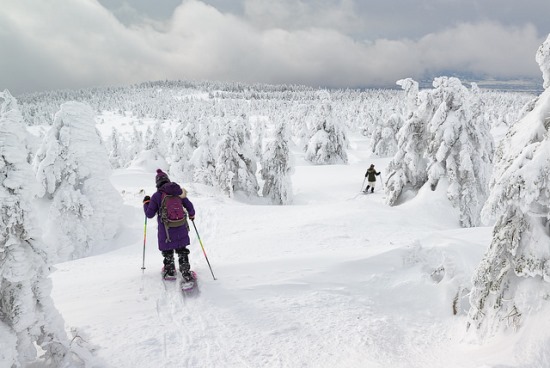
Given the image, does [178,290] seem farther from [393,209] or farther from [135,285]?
[393,209]

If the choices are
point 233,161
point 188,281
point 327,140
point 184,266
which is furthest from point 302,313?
point 327,140

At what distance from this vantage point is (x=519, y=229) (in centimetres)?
386

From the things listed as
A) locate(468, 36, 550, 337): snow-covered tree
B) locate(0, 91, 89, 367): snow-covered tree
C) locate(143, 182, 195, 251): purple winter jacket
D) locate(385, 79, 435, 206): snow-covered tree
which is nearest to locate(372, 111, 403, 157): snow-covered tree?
locate(385, 79, 435, 206): snow-covered tree

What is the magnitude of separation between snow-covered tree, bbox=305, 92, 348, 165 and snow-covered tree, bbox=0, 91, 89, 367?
36817 mm

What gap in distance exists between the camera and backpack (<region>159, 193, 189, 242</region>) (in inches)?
258

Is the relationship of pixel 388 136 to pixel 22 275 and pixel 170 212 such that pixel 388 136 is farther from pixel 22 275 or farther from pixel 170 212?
pixel 22 275

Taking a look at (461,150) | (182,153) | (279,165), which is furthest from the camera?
(182,153)

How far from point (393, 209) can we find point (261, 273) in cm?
832

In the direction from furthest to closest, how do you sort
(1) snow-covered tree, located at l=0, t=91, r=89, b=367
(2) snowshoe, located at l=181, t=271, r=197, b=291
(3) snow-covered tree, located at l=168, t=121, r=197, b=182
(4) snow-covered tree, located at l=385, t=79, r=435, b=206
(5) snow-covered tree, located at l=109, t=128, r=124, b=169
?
(5) snow-covered tree, located at l=109, t=128, r=124, b=169, (3) snow-covered tree, located at l=168, t=121, r=197, b=182, (4) snow-covered tree, located at l=385, t=79, r=435, b=206, (2) snowshoe, located at l=181, t=271, r=197, b=291, (1) snow-covered tree, located at l=0, t=91, r=89, b=367

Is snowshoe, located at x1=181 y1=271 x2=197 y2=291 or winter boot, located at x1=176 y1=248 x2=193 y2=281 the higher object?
winter boot, located at x1=176 y1=248 x2=193 y2=281

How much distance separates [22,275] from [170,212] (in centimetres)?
289

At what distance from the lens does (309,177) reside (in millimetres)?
31234

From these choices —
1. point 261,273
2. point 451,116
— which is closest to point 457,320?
point 261,273

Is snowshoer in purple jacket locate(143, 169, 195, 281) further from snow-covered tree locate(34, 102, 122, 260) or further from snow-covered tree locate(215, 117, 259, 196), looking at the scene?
snow-covered tree locate(215, 117, 259, 196)
